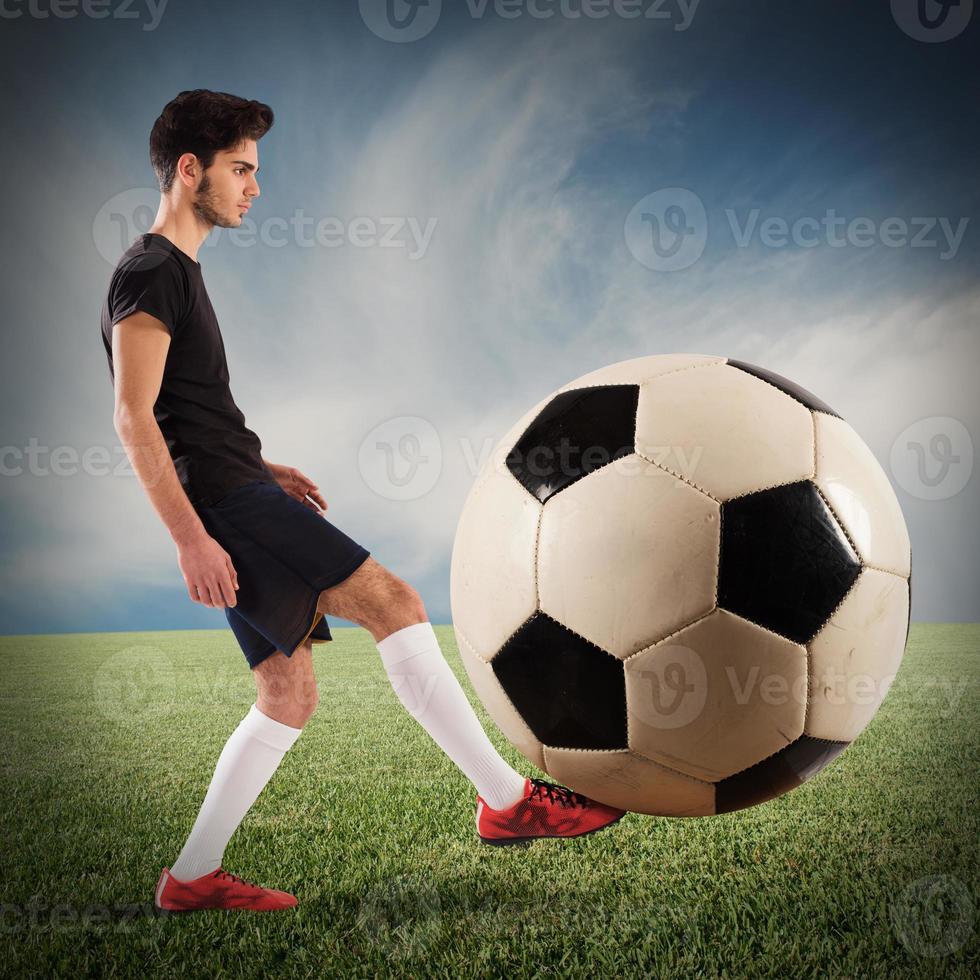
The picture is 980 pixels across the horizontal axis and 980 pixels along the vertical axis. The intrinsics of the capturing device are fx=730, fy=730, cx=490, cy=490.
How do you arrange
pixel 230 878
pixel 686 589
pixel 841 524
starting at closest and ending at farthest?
1. pixel 686 589
2. pixel 841 524
3. pixel 230 878

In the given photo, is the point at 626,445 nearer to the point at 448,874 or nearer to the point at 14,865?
the point at 448,874

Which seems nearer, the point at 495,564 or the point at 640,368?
the point at 495,564

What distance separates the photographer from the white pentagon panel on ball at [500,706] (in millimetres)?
2035

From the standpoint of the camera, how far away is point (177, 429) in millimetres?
2203

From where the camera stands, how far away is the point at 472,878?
2098 millimetres

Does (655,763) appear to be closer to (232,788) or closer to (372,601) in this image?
(372,601)

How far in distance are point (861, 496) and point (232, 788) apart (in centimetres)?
197

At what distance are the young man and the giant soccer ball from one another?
19 centimetres

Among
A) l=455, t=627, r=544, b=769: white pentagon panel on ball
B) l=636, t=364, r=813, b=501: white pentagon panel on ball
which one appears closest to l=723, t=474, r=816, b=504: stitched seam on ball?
l=636, t=364, r=813, b=501: white pentagon panel on ball

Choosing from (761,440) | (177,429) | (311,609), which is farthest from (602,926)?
(177,429)

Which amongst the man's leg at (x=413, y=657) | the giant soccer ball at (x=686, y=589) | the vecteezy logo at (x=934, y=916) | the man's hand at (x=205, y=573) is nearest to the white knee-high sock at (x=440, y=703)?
the man's leg at (x=413, y=657)

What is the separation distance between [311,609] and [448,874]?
87 centimetres

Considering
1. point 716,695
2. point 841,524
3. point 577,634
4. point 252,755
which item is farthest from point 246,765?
point 841,524

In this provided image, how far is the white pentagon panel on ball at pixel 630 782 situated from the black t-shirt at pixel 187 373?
1259 mm
